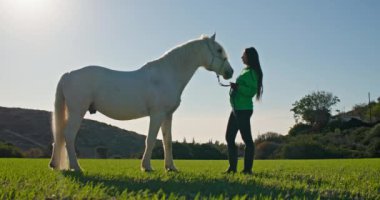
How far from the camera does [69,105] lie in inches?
302

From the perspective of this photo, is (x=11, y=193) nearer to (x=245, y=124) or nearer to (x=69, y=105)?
(x=69, y=105)

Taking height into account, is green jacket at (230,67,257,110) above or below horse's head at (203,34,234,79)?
below

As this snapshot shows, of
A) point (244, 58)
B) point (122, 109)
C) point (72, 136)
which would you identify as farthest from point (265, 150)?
point (72, 136)

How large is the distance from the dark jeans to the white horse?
1.11m

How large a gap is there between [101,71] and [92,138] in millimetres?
50458

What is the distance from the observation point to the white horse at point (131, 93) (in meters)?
7.67

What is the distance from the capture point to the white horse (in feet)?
25.2

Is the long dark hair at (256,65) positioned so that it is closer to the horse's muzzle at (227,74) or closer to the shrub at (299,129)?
the horse's muzzle at (227,74)

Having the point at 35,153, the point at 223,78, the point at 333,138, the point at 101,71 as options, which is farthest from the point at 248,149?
the point at 333,138

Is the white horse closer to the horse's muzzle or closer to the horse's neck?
the horse's neck

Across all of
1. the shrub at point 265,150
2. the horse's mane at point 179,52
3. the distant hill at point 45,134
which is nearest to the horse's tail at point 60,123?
the horse's mane at point 179,52

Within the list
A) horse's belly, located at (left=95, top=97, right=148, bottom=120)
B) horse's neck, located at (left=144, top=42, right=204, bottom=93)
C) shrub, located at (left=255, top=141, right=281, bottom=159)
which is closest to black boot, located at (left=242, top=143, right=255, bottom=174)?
horse's neck, located at (left=144, top=42, right=204, bottom=93)

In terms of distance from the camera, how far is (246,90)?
8.13m

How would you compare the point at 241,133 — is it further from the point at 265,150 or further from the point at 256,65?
the point at 265,150
